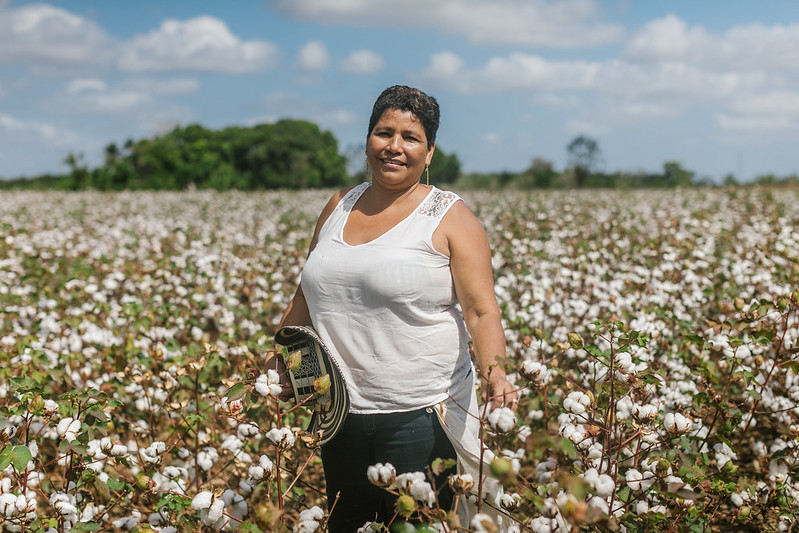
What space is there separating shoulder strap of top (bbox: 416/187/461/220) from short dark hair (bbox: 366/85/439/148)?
19cm

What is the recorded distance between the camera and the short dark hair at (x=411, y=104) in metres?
1.94

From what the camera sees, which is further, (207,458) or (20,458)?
(207,458)

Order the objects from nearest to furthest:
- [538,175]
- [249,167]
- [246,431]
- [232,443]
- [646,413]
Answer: [646,413] < [232,443] < [246,431] < [538,175] < [249,167]

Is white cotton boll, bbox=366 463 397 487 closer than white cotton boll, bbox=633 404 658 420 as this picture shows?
Yes

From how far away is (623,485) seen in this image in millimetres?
1810

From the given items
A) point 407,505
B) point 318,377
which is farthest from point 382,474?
point 318,377

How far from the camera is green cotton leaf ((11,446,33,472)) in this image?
170 cm

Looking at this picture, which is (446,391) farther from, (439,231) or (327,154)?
(327,154)

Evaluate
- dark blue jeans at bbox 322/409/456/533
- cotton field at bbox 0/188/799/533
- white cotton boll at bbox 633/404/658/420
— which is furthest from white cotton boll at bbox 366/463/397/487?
white cotton boll at bbox 633/404/658/420

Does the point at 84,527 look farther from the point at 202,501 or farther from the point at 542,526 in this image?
the point at 542,526

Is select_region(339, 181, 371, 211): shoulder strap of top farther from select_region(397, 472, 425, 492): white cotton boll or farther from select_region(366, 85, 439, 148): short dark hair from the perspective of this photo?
select_region(397, 472, 425, 492): white cotton boll

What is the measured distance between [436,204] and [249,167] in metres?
56.7

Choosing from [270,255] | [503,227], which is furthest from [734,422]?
[503,227]

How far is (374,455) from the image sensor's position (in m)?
1.99
